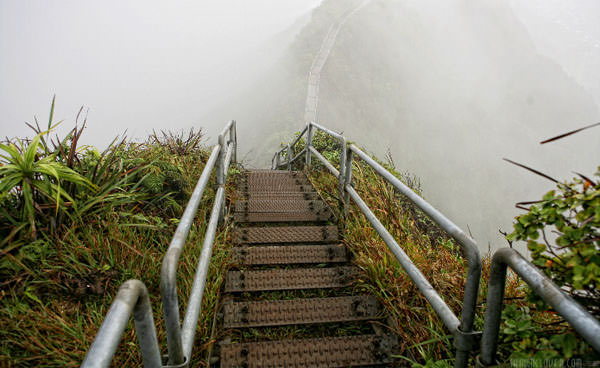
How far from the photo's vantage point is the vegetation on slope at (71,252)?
5.45 feet

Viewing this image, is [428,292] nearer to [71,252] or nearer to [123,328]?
[123,328]

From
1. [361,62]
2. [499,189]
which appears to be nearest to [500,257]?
[361,62]

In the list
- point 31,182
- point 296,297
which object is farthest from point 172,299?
point 31,182

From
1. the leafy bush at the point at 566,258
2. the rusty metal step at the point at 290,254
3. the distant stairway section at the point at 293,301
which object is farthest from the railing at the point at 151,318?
the leafy bush at the point at 566,258

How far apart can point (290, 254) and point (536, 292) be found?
2005 mm

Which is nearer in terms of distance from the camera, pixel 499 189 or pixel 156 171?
pixel 156 171

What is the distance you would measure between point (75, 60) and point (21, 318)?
98266 millimetres

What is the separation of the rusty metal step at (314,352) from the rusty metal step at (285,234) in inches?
44.6

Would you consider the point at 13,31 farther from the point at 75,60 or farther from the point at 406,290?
the point at 406,290

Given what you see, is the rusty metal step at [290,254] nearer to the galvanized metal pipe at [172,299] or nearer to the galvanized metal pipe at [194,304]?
the galvanized metal pipe at [194,304]

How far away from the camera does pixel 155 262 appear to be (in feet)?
7.40

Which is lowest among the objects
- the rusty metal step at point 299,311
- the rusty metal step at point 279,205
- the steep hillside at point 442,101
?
the rusty metal step at point 299,311

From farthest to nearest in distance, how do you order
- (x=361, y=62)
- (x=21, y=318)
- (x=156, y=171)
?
(x=361, y=62) → (x=156, y=171) → (x=21, y=318)

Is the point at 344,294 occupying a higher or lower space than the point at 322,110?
lower
